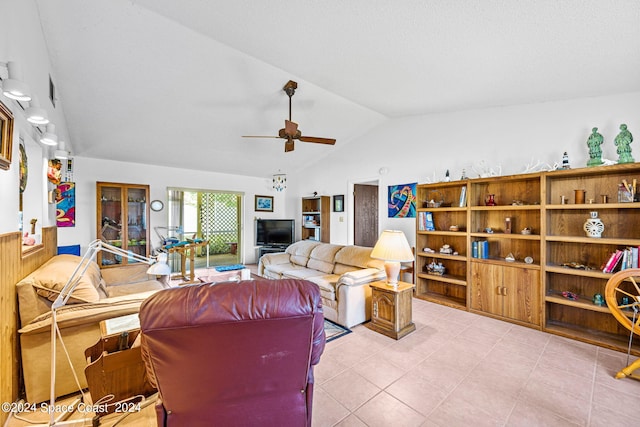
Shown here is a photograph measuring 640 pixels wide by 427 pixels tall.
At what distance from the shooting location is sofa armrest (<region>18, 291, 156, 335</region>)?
5.74 ft

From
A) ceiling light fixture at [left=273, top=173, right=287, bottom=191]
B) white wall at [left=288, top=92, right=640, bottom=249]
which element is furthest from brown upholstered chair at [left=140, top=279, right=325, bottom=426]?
ceiling light fixture at [left=273, top=173, right=287, bottom=191]

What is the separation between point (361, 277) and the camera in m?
3.14

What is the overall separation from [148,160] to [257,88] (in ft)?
9.90

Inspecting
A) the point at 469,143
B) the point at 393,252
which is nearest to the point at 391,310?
the point at 393,252

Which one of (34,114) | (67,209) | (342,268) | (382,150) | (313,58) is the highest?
(313,58)

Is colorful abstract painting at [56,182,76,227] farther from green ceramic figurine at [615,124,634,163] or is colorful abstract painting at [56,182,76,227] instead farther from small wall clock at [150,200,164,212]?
green ceramic figurine at [615,124,634,163]

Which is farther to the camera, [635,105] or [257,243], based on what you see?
[257,243]

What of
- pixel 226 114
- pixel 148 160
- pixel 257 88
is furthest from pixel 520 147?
pixel 148 160

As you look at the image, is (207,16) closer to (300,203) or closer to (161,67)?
(161,67)

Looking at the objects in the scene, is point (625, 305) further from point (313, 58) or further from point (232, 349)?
point (313, 58)

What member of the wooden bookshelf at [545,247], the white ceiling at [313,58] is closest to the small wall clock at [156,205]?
the white ceiling at [313,58]

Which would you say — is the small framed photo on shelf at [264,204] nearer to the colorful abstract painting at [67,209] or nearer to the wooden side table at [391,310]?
the colorful abstract painting at [67,209]

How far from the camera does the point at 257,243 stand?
6.69 m

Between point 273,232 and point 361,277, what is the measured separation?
3880 millimetres
